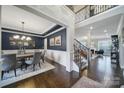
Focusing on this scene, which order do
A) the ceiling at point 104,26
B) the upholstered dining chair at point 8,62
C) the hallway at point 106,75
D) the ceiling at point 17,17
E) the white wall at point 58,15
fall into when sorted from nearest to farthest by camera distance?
the white wall at point 58,15
the hallway at point 106,75
the upholstered dining chair at point 8,62
the ceiling at point 17,17
the ceiling at point 104,26

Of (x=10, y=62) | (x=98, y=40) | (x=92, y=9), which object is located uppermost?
(x=92, y=9)

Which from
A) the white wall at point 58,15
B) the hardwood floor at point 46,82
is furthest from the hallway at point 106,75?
the white wall at point 58,15

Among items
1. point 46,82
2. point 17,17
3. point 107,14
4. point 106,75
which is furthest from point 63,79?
point 17,17

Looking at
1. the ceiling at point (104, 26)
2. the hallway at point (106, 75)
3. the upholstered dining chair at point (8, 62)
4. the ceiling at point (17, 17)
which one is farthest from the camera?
the ceiling at point (104, 26)

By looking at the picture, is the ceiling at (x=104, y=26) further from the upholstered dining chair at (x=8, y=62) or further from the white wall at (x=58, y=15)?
the upholstered dining chair at (x=8, y=62)

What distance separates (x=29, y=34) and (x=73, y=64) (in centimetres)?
526

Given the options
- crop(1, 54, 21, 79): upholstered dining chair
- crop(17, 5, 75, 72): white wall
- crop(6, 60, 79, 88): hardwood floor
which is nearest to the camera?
crop(17, 5, 75, 72): white wall

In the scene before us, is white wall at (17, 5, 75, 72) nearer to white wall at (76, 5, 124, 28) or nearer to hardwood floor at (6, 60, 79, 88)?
hardwood floor at (6, 60, 79, 88)

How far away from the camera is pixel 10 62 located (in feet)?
9.21

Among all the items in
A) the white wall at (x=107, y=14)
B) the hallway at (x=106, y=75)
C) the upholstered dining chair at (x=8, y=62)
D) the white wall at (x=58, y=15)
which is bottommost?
the hallway at (x=106, y=75)

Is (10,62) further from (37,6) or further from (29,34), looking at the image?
(29,34)

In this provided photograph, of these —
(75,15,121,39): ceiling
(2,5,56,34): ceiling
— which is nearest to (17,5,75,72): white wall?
(2,5,56,34): ceiling

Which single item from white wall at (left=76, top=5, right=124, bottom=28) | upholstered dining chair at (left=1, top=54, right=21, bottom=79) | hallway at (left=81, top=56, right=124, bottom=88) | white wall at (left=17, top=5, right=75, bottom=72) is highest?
white wall at (left=76, top=5, right=124, bottom=28)
